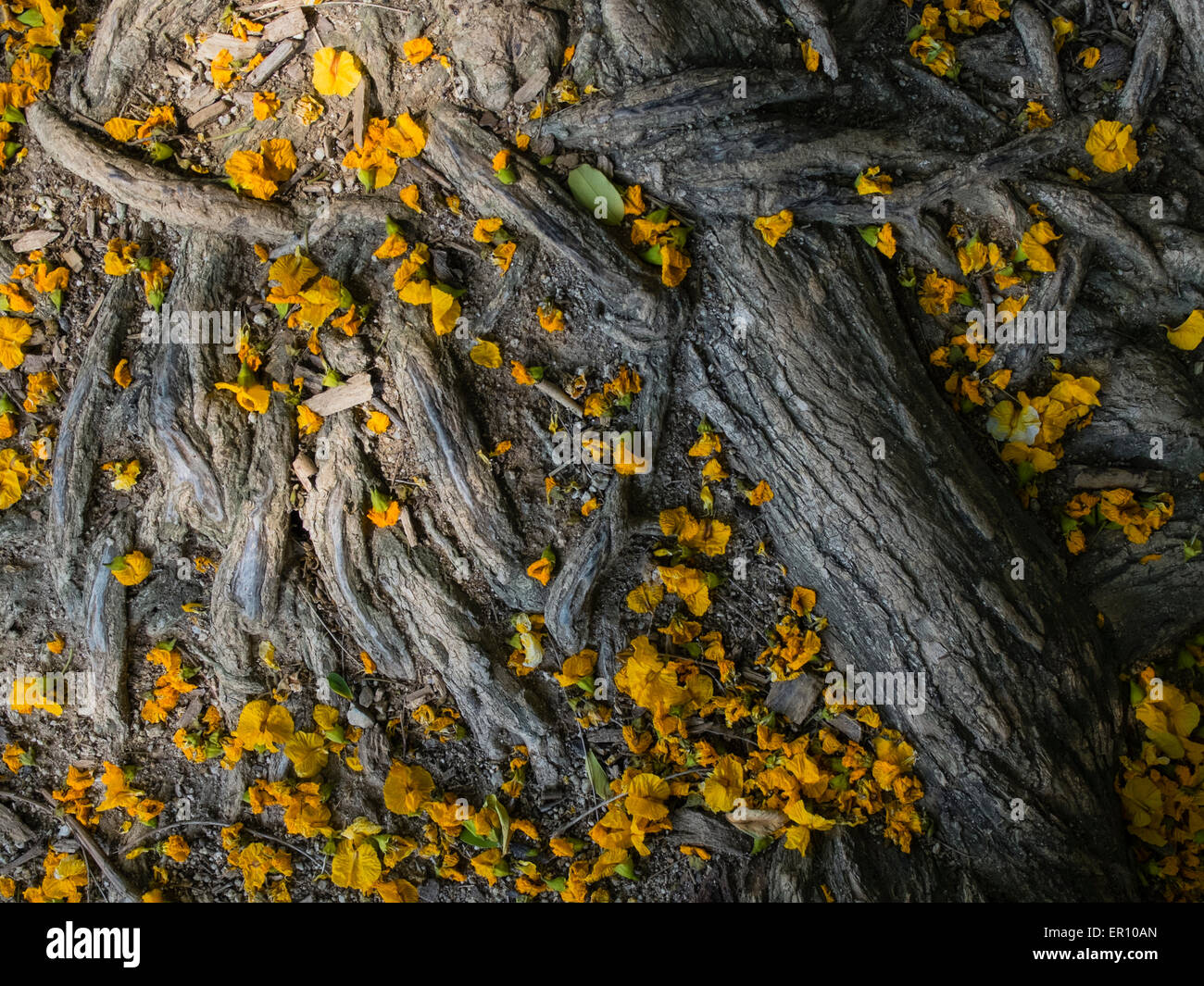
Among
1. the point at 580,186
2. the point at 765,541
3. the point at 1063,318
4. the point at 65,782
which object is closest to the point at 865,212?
the point at 1063,318

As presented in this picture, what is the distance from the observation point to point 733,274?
298 cm

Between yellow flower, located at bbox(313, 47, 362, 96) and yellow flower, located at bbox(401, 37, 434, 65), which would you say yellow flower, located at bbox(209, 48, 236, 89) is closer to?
yellow flower, located at bbox(313, 47, 362, 96)

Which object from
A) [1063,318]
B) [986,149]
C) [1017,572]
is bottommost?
[1017,572]

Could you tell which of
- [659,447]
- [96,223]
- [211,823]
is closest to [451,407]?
[659,447]

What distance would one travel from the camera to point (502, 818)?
10.3 ft

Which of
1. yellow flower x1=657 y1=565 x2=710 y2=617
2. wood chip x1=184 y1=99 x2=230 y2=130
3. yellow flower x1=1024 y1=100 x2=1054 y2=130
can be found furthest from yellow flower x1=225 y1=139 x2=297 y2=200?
yellow flower x1=1024 y1=100 x2=1054 y2=130

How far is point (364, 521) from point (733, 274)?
68.2 inches

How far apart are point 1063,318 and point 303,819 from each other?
365 centimetres

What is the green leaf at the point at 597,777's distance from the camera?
10.4 ft

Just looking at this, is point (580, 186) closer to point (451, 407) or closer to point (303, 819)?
point (451, 407)

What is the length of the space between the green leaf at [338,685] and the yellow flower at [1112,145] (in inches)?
145

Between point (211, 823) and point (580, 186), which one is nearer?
point (580, 186)

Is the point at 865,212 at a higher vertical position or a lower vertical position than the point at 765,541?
higher

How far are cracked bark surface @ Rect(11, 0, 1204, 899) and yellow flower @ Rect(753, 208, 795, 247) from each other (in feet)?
0.17
